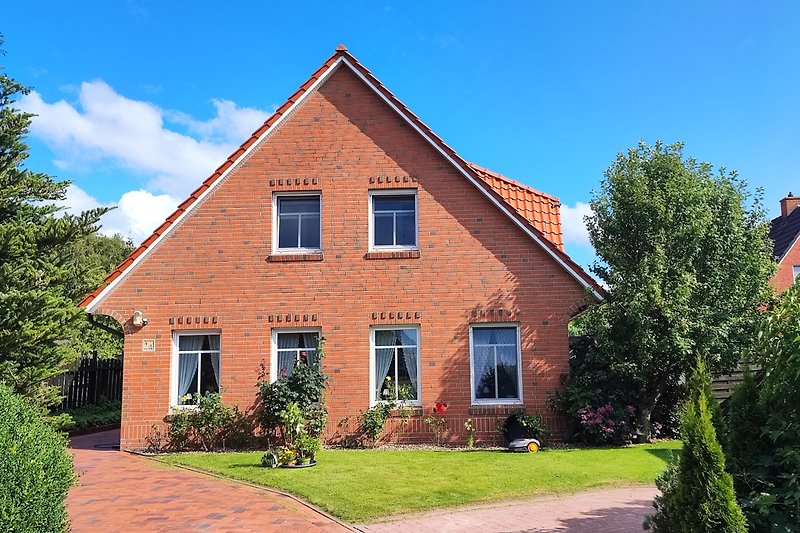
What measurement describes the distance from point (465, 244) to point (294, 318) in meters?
4.49

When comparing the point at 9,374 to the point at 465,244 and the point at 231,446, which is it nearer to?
the point at 231,446

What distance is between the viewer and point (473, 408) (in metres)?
13.9

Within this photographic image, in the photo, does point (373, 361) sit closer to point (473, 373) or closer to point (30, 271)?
point (473, 373)

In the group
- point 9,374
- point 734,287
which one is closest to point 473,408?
point 734,287

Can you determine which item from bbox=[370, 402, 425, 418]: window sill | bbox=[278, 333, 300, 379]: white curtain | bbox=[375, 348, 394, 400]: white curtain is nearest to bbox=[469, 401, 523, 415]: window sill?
bbox=[370, 402, 425, 418]: window sill

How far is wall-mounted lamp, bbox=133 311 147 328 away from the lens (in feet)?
46.2

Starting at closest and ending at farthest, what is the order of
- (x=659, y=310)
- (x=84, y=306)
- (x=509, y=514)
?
(x=509, y=514) → (x=659, y=310) → (x=84, y=306)

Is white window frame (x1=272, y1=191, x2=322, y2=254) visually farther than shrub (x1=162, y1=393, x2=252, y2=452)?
Yes

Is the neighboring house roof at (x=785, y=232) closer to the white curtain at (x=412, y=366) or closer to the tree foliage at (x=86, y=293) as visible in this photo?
the white curtain at (x=412, y=366)

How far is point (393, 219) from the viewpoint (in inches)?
591

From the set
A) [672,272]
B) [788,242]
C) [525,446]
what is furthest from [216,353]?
[788,242]

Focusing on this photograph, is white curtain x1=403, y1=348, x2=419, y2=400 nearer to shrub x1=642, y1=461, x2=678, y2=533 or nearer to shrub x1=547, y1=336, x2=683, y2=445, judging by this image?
shrub x1=547, y1=336, x2=683, y2=445

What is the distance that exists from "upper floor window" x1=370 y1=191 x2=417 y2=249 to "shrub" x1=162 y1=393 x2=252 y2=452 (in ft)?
17.2

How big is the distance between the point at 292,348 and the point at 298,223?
3.11m
